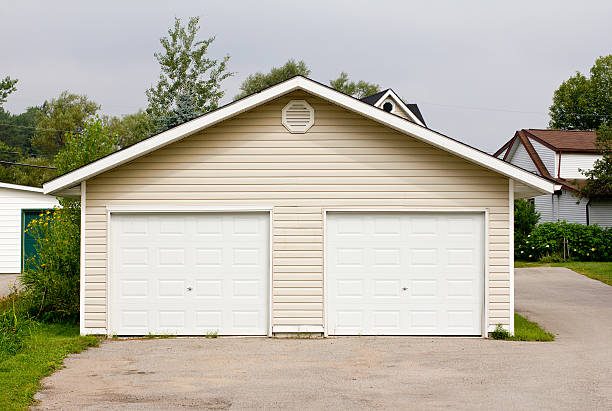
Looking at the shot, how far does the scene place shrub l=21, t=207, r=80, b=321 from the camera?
14.2 m

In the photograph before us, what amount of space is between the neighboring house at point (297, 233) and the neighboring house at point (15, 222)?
1332cm

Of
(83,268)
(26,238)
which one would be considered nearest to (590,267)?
(83,268)

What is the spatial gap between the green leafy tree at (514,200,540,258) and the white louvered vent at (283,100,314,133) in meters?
18.5

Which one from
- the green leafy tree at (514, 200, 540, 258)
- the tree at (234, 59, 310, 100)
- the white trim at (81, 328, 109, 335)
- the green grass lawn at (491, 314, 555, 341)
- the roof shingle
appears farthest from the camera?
the tree at (234, 59, 310, 100)

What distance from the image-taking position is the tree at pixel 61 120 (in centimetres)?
5472

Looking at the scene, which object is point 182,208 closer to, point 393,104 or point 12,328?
point 12,328

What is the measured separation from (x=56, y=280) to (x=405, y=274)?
666cm

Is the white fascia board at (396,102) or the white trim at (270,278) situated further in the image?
the white fascia board at (396,102)

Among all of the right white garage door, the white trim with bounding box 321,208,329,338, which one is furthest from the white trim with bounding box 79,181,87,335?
the right white garage door

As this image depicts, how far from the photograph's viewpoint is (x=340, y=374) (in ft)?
31.2

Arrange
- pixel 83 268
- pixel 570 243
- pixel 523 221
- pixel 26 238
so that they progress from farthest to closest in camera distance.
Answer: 1. pixel 523 221
2. pixel 570 243
3. pixel 26 238
4. pixel 83 268

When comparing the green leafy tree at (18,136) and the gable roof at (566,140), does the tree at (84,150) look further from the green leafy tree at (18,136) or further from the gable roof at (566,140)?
the green leafy tree at (18,136)

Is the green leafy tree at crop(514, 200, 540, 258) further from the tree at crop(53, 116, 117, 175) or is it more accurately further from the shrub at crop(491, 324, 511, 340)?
the tree at crop(53, 116, 117, 175)

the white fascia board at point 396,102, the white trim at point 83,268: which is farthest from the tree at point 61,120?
the white trim at point 83,268
